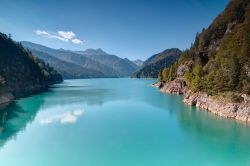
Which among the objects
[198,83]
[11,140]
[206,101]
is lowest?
[11,140]

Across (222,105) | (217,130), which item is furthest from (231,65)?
(217,130)

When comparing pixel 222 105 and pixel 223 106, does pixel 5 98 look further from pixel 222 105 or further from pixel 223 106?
pixel 223 106

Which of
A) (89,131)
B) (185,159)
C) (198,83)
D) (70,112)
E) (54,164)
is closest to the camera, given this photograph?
(54,164)

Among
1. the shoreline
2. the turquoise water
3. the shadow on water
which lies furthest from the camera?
the shoreline

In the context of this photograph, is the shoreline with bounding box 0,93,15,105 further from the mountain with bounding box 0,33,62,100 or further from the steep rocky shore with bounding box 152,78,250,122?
the steep rocky shore with bounding box 152,78,250,122

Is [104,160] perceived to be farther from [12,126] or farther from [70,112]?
[70,112]

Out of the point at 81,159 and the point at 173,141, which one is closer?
the point at 81,159

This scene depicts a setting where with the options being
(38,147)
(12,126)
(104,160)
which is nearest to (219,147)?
(104,160)

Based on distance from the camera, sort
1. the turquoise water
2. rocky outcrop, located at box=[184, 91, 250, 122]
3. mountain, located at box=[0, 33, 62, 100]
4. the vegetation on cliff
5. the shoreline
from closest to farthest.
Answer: the turquoise water < rocky outcrop, located at box=[184, 91, 250, 122] < the vegetation on cliff < the shoreline < mountain, located at box=[0, 33, 62, 100]

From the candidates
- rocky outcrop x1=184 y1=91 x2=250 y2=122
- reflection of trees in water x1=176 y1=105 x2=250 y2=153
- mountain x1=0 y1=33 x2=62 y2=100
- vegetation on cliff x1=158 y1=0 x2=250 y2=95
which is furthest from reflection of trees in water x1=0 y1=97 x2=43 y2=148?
vegetation on cliff x1=158 y1=0 x2=250 y2=95

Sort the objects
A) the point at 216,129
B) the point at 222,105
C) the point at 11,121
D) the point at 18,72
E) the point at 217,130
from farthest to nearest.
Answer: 1. the point at 18,72
2. the point at 222,105
3. the point at 11,121
4. the point at 216,129
5. the point at 217,130

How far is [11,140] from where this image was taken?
33750 mm

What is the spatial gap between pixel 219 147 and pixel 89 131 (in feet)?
65.4

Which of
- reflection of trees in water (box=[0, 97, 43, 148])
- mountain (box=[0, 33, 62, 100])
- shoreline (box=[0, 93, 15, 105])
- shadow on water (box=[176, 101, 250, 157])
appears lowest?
reflection of trees in water (box=[0, 97, 43, 148])
